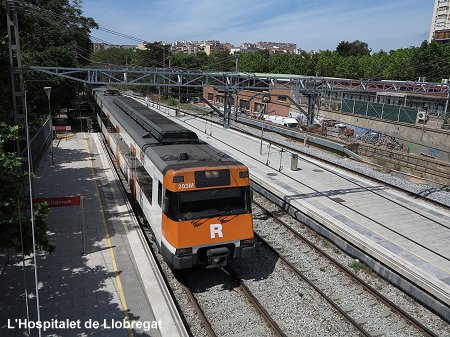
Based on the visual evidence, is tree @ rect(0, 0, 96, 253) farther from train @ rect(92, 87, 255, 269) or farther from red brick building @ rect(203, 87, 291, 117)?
red brick building @ rect(203, 87, 291, 117)

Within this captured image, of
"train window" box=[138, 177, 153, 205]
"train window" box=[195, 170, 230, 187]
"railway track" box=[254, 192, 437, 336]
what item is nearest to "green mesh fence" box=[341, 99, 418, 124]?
"railway track" box=[254, 192, 437, 336]

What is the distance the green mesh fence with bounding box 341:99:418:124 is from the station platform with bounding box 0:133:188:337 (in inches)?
1211

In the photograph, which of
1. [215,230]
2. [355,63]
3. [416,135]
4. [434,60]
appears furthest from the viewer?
[355,63]

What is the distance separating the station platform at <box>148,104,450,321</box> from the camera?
10.0 m

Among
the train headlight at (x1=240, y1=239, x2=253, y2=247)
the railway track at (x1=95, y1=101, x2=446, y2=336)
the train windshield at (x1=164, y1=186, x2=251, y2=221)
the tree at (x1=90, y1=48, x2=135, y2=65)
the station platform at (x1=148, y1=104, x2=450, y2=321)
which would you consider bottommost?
the railway track at (x1=95, y1=101, x2=446, y2=336)

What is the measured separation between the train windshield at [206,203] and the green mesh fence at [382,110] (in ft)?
106

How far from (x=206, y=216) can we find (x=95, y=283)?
3191 millimetres

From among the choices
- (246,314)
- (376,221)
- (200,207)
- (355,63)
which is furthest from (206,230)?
(355,63)

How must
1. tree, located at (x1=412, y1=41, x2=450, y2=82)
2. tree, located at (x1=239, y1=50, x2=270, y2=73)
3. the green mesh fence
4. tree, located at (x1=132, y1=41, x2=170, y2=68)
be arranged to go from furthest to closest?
tree, located at (x1=239, y1=50, x2=270, y2=73)
tree, located at (x1=132, y1=41, x2=170, y2=68)
tree, located at (x1=412, y1=41, x2=450, y2=82)
the green mesh fence

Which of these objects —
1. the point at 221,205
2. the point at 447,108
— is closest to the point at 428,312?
the point at 221,205

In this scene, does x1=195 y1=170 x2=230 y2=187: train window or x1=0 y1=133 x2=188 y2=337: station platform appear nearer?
x1=0 y1=133 x2=188 y2=337: station platform

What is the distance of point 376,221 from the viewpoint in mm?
13750

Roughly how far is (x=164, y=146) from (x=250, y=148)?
16.0m

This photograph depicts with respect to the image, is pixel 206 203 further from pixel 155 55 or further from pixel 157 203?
pixel 155 55
